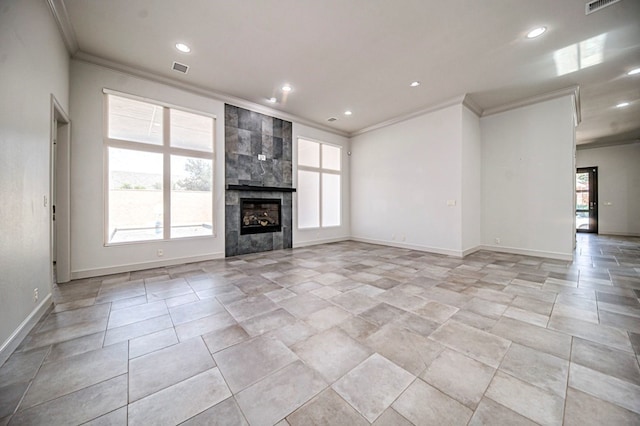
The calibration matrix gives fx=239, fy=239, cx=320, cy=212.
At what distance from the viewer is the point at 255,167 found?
5715 millimetres

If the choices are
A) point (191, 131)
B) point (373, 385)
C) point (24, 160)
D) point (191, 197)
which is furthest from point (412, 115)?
point (24, 160)

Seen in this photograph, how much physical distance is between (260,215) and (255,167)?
1.17 metres

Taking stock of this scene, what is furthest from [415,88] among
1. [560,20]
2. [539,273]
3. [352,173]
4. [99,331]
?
[99,331]

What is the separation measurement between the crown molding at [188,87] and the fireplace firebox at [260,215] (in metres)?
2.16

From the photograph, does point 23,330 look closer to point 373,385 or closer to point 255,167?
point 373,385

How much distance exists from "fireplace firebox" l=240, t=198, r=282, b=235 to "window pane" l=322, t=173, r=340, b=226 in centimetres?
165

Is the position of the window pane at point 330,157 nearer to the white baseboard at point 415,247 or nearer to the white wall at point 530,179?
the white baseboard at point 415,247

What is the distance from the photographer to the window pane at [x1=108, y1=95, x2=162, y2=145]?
13.4 ft

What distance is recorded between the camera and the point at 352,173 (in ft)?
26.0

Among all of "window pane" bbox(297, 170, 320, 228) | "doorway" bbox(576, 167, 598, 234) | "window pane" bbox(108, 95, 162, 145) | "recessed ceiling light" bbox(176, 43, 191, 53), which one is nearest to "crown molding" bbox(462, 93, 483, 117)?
"window pane" bbox(297, 170, 320, 228)

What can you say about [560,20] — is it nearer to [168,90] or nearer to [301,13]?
[301,13]

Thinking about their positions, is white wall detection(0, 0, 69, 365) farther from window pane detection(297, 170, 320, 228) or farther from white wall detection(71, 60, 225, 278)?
window pane detection(297, 170, 320, 228)

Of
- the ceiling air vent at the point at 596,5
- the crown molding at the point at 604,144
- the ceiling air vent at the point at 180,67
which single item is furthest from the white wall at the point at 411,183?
the crown molding at the point at 604,144

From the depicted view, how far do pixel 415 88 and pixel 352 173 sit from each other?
11.2 ft
